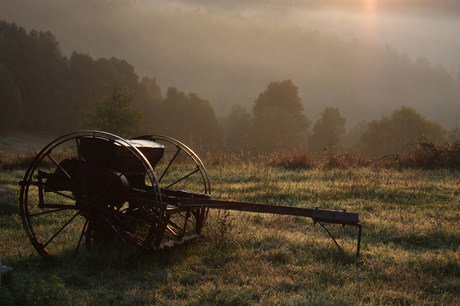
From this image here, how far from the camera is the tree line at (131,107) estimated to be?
4728 cm

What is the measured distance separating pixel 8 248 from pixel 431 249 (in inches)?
249

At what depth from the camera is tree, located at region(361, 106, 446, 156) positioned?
165 feet

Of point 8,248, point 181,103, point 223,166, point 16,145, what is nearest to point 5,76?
point 16,145

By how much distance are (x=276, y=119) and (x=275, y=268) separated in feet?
175

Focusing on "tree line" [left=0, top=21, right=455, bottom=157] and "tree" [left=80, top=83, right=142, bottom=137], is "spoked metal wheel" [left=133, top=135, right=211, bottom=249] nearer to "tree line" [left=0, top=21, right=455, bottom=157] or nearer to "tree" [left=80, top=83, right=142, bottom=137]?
"tree" [left=80, top=83, right=142, bottom=137]

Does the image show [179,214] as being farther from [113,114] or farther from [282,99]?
[282,99]

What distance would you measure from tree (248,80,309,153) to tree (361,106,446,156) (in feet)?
38.2

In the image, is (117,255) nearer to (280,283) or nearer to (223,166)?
(280,283)

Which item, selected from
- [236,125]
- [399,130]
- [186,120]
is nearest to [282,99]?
[236,125]

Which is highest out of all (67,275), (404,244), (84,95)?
(84,95)

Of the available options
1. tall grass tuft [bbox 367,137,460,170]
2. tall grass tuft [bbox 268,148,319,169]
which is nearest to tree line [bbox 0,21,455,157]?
tall grass tuft [bbox 268,148,319,169]

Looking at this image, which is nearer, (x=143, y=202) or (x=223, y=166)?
(x=143, y=202)

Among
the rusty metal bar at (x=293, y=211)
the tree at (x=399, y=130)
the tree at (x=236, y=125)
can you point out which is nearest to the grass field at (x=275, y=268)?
the rusty metal bar at (x=293, y=211)

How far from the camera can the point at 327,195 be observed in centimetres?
861
